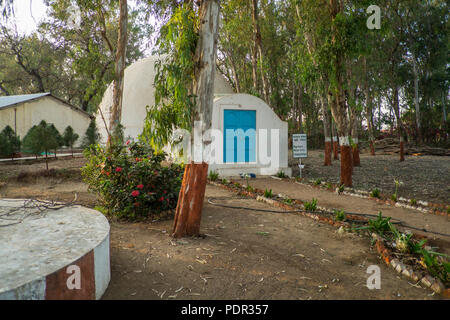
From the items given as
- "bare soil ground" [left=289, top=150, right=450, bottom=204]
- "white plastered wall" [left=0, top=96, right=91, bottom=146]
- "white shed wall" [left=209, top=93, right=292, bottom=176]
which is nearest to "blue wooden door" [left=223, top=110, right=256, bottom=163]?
"white shed wall" [left=209, top=93, right=292, bottom=176]

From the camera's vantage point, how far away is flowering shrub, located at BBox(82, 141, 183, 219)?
539cm

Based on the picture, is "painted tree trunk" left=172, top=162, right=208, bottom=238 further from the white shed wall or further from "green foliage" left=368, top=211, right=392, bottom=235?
the white shed wall

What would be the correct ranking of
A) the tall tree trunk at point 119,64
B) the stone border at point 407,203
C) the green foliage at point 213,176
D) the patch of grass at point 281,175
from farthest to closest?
the patch of grass at point 281,175, the green foliage at point 213,176, the tall tree trunk at point 119,64, the stone border at point 407,203

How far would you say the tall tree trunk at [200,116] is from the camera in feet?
14.0

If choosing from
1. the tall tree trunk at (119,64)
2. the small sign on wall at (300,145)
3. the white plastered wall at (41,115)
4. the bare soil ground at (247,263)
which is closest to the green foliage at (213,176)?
the small sign on wall at (300,145)

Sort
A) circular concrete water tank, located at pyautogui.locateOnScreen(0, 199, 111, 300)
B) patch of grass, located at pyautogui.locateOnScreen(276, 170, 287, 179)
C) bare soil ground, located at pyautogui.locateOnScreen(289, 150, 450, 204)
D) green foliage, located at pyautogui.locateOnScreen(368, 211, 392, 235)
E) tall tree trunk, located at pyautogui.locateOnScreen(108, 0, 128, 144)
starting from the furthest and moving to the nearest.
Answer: patch of grass, located at pyautogui.locateOnScreen(276, 170, 287, 179) → tall tree trunk, located at pyautogui.locateOnScreen(108, 0, 128, 144) → bare soil ground, located at pyautogui.locateOnScreen(289, 150, 450, 204) → green foliage, located at pyautogui.locateOnScreen(368, 211, 392, 235) → circular concrete water tank, located at pyautogui.locateOnScreen(0, 199, 111, 300)

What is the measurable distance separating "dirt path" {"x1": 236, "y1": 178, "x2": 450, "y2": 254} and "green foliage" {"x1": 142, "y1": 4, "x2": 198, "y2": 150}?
3813mm

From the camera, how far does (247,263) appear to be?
12.3 feet

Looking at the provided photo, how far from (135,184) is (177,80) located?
6.83 ft

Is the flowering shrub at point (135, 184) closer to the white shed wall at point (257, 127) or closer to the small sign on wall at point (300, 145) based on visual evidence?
the white shed wall at point (257, 127)

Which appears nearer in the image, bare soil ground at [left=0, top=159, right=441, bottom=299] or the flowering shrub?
bare soil ground at [left=0, top=159, right=441, bottom=299]

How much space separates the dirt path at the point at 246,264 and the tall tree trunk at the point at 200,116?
29cm
